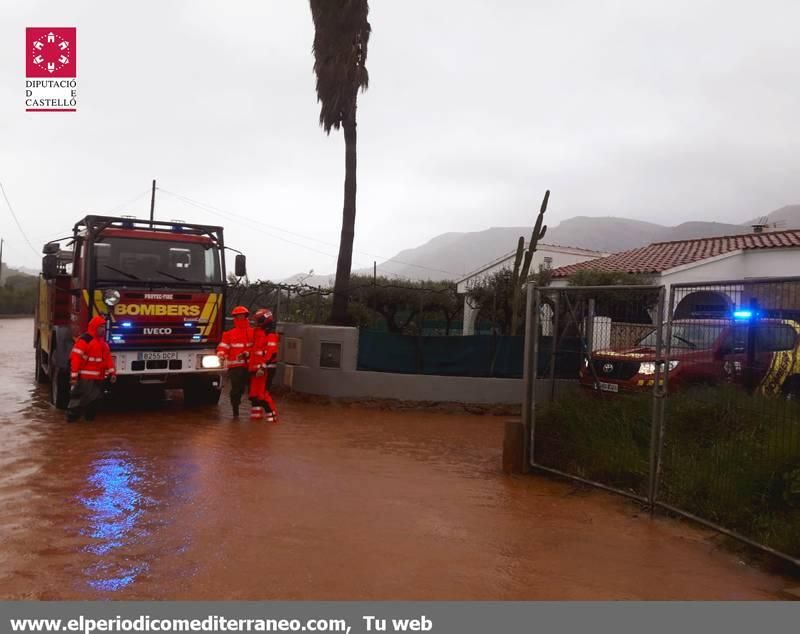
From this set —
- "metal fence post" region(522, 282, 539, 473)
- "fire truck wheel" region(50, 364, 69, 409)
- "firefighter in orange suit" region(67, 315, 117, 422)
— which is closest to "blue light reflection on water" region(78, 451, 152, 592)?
"firefighter in orange suit" region(67, 315, 117, 422)

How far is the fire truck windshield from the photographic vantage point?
9.80 metres

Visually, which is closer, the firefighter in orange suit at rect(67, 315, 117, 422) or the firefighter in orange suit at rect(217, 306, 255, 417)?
the firefighter in orange suit at rect(67, 315, 117, 422)

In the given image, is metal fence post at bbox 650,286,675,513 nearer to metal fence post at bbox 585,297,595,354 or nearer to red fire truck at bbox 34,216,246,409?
metal fence post at bbox 585,297,595,354

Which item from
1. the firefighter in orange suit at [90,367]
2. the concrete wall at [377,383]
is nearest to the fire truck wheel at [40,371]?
the firefighter in orange suit at [90,367]

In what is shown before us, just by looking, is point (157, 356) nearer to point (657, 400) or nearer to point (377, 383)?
point (377, 383)

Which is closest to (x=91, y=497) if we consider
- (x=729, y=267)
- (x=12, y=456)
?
(x=12, y=456)

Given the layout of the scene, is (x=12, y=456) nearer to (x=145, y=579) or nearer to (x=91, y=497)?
(x=91, y=497)

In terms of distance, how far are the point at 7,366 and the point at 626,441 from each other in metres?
15.6

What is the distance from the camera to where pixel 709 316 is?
18.4ft

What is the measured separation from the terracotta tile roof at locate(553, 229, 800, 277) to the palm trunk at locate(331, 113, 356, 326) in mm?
9788

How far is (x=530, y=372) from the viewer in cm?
746

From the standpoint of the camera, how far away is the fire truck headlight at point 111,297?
9594 mm

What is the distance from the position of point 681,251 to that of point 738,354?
1921cm

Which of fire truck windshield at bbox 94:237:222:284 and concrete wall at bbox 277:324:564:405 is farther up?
fire truck windshield at bbox 94:237:222:284
